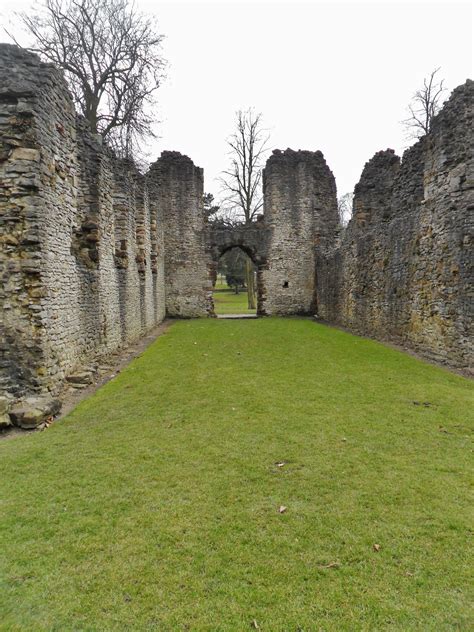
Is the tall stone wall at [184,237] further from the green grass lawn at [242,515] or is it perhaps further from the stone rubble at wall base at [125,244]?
the green grass lawn at [242,515]

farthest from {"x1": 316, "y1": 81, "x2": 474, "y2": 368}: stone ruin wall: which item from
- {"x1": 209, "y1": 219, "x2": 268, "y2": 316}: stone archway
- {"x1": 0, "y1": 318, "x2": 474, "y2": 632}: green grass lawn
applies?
{"x1": 209, "y1": 219, "x2": 268, "y2": 316}: stone archway

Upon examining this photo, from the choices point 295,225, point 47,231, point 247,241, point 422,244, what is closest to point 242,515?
point 47,231

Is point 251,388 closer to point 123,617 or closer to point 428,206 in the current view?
point 123,617

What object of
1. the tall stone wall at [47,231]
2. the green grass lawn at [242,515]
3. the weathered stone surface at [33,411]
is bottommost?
the green grass lawn at [242,515]

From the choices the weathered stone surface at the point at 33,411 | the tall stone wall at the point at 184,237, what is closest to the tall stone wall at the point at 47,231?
the weathered stone surface at the point at 33,411

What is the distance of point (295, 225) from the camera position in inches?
829

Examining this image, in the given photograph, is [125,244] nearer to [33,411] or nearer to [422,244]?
[33,411]

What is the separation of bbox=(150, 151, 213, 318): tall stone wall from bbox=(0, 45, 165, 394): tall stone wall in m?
10.6

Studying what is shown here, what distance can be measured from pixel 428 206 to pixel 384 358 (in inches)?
163

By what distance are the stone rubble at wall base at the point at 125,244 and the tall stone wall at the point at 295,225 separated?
1.23 meters

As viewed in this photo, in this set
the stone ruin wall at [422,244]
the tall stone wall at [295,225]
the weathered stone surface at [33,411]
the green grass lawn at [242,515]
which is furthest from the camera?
the tall stone wall at [295,225]

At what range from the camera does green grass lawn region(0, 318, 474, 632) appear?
2256 millimetres

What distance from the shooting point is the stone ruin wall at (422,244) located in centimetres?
849

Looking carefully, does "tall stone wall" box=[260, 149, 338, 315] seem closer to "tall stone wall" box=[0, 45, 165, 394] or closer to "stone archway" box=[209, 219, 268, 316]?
"stone archway" box=[209, 219, 268, 316]
